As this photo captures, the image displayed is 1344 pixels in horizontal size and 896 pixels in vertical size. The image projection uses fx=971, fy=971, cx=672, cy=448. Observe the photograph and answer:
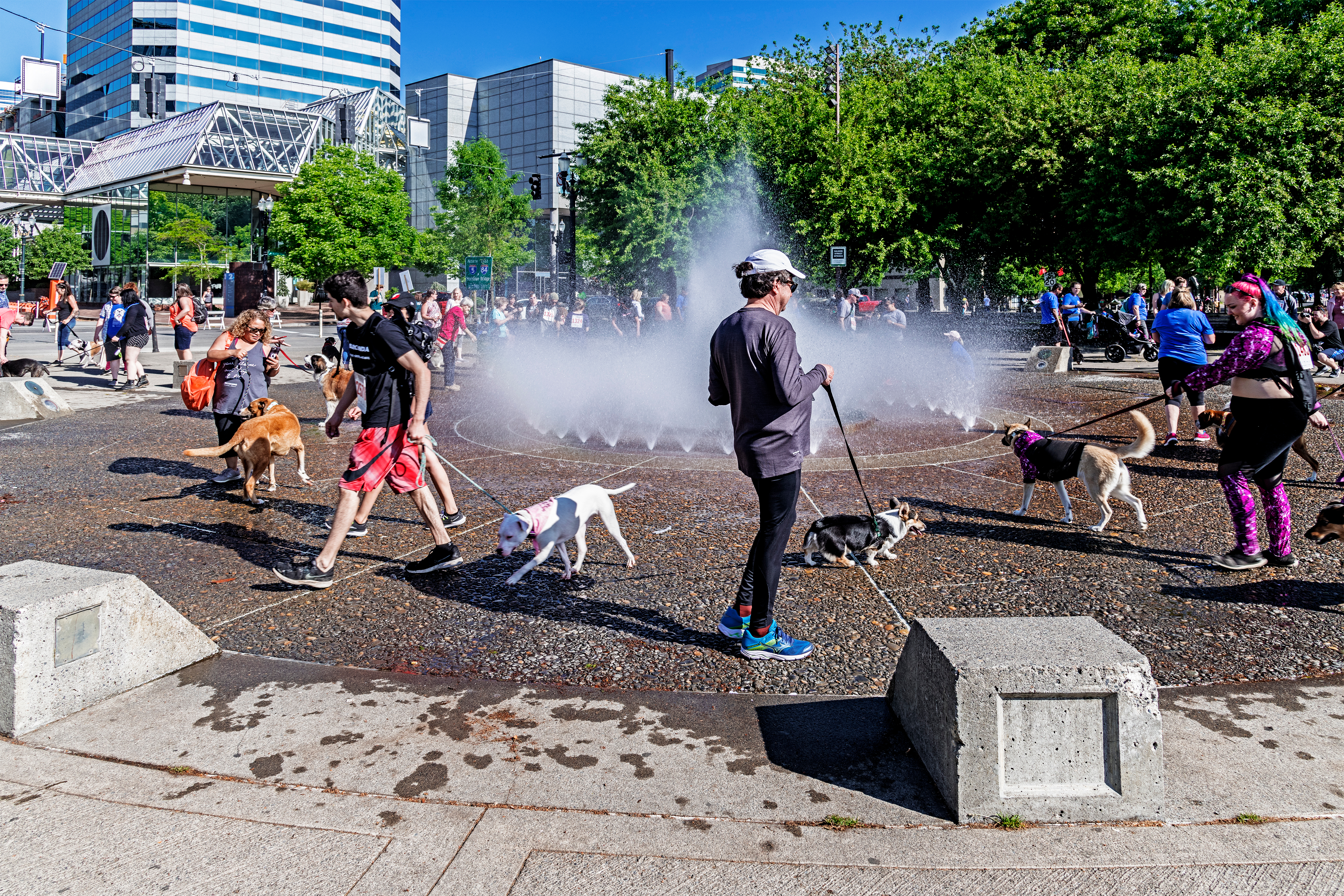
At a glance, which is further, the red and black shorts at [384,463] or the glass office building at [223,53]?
the glass office building at [223,53]

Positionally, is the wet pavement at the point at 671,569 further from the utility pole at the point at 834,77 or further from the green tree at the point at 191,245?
the green tree at the point at 191,245

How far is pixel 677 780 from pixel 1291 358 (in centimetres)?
451

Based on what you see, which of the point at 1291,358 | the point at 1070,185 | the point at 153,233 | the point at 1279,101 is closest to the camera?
the point at 1291,358

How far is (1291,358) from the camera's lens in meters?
5.60

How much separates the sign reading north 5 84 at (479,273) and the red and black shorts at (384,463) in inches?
1185

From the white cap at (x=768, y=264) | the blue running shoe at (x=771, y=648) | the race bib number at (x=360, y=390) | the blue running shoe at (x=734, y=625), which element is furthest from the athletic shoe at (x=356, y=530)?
the white cap at (x=768, y=264)

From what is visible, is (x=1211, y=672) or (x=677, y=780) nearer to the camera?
(x=677, y=780)

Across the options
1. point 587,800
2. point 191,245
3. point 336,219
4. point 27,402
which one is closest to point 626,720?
point 587,800

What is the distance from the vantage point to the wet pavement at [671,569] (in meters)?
4.62

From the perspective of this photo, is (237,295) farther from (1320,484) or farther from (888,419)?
(1320,484)

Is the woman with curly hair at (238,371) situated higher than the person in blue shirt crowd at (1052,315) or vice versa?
the person in blue shirt crowd at (1052,315)

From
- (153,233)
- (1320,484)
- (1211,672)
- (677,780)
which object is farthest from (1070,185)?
(153,233)

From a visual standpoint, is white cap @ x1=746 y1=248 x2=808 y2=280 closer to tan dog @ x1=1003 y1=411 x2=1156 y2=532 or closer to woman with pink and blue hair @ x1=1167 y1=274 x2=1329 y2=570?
woman with pink and blue hair @ x1=1167 y1=274 x2=1329 y2=570

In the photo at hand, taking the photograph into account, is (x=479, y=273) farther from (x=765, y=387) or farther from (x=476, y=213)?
(x=765, y=387)
